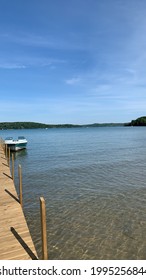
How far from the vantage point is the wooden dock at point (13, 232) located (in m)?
7.49

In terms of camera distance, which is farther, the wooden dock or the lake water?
the lake water

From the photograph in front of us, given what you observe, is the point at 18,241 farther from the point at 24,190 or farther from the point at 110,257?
the point at 24,190

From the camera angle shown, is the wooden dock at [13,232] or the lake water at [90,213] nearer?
the wooden dock at [13,232]

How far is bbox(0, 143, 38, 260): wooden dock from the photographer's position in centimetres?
749

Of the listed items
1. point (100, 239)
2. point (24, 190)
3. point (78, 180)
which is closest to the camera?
point (100, 239)

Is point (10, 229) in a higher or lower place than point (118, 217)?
higher

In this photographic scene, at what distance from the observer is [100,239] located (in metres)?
10.4

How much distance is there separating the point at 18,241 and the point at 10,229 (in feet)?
3.54

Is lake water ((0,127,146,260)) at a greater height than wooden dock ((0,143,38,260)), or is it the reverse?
wooden dock ((0,143,38,260))

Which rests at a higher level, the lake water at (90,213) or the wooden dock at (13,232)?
the wooden dock at (13,232)

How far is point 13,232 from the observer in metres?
8.98

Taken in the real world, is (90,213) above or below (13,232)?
below

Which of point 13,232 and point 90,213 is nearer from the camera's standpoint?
point 13,232
